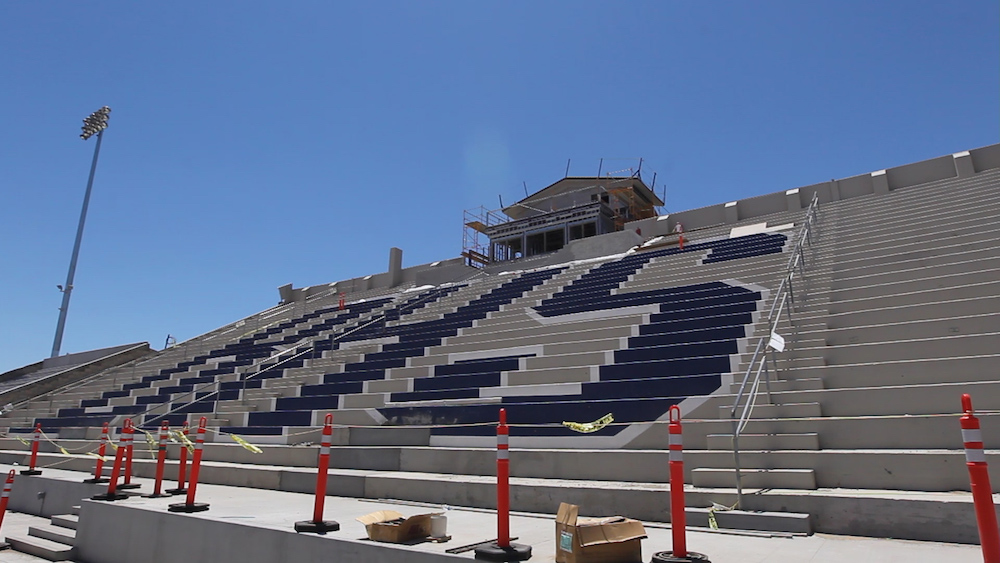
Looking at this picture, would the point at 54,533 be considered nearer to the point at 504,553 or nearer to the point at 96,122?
the point at 504,553

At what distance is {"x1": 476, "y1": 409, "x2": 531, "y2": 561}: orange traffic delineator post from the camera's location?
3521 mm

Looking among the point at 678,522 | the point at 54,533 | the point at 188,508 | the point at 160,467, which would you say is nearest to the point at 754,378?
the point at 678,522

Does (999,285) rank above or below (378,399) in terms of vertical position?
above

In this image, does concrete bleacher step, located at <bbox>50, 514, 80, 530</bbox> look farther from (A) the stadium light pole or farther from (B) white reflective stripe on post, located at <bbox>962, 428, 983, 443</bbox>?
(A) the stadium light pole

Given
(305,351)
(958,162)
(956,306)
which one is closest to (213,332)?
(305,351)

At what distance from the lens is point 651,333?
A: 9.29 metres

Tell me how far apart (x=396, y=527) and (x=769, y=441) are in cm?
339

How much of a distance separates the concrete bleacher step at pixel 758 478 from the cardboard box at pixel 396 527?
2.42m

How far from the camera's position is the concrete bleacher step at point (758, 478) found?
480 cm

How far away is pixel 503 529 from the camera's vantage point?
3643mm

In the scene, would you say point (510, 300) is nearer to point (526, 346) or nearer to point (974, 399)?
point (526, 346)

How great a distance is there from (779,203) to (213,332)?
791 inches

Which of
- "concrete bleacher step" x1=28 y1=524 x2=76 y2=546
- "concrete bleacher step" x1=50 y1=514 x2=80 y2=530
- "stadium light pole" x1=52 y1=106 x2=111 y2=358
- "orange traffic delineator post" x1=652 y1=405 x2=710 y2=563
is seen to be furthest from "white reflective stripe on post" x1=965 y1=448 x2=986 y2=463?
"stadium light pole" x1=52 y1=106 x2=111 y2=358

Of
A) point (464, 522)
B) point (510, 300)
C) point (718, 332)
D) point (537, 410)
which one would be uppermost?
point (510, 300)
